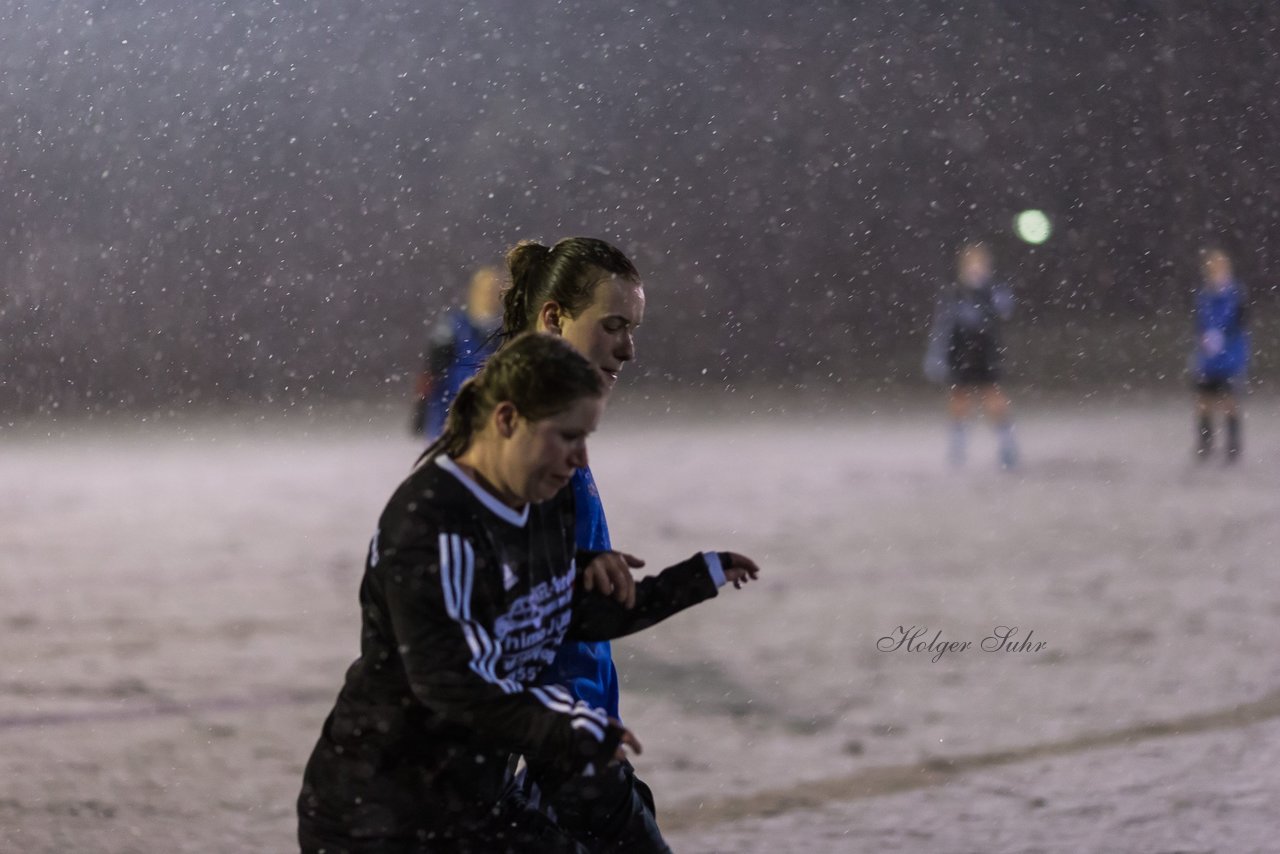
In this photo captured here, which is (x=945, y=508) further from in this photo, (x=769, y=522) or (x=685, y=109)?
(x=685, y=109)

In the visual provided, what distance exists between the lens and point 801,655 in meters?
4.29

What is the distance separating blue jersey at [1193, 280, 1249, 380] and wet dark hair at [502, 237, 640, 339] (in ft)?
22.5

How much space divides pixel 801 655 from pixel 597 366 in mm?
2839

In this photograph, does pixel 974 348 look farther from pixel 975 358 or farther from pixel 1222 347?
pixel 1222 347

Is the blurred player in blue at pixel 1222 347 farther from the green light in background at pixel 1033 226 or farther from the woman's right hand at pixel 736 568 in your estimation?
the green light in background at pixel 1033 226

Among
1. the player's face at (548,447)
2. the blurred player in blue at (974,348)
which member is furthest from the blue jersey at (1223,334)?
the player's face at (548,447)

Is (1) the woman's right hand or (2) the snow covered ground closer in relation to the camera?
(1) the woman's right hand

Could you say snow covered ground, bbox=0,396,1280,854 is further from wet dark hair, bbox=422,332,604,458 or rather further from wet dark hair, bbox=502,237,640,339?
wet dark hair, bbox=422,332,604,458

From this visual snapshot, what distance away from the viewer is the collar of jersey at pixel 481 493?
1.36 metres

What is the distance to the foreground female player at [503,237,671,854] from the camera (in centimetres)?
160

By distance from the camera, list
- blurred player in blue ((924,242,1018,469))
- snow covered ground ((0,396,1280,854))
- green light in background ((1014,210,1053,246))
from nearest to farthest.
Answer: snow covered ground ((0,396,1280,854)) < blurred player in blue ((924,242,1018,469)) < green light in background ((1014,210,1053,246))

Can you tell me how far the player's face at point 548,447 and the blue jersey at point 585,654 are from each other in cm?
21

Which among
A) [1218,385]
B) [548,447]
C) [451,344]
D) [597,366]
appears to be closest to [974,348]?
[1218,385]

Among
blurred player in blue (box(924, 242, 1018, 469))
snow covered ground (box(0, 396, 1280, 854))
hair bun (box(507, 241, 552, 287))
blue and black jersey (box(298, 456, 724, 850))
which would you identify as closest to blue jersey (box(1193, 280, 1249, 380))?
snow covered ground (box(0, 396, 1280, 854))
